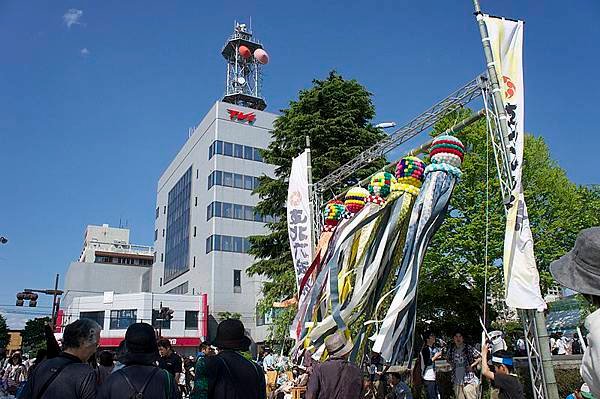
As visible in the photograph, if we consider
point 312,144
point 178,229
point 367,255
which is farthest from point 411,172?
point 178,229

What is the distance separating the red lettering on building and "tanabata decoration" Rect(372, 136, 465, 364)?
134 ft

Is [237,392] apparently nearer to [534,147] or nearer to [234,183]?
[534,147]

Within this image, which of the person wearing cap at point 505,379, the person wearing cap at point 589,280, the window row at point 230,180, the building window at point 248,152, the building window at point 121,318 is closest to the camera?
the person wearing cap at point 589,280

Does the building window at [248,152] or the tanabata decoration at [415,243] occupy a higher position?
the building window at [248,152]

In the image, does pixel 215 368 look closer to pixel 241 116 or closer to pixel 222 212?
pixel 222 212

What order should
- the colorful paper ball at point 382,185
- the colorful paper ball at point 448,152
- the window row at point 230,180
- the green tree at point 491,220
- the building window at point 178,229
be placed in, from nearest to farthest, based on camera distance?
the colorful paper ball at point 448,152 < the colorful paper ball at point 382,185 < the green tree at point 491,220 < the window row at point 230,180 < the building window at point 178,229

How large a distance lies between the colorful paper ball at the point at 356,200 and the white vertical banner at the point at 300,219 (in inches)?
69.6

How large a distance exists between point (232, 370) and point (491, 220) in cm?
2143

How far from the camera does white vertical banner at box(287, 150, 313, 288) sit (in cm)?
1405

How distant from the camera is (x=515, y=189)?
28.8 feet

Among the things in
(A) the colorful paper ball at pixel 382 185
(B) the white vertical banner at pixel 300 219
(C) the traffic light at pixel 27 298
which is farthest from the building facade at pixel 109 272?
(A) the colorful paper ball at pixel 382 185

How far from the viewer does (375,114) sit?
22.2 m

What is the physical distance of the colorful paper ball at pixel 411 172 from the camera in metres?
10.5

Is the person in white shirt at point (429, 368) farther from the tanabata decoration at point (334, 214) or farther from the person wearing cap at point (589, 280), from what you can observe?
the person wearing cap at point (589, 280)
